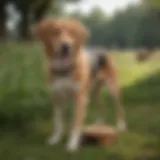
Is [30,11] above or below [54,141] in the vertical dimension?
above

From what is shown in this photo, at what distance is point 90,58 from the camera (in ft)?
3.69

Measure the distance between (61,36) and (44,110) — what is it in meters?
0.20

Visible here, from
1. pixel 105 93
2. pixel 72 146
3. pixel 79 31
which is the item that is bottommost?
pixel 72 146

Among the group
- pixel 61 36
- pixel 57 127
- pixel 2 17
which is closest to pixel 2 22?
pixel 2 17

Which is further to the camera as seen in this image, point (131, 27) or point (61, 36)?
point (131, 27)

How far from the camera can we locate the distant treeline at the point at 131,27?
44.4 inches

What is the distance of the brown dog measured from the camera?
1.05 metres

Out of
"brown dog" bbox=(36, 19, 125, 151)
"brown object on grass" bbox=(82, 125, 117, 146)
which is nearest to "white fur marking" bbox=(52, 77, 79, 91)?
"brown dog" bbox=(36, 19, 125, 151)


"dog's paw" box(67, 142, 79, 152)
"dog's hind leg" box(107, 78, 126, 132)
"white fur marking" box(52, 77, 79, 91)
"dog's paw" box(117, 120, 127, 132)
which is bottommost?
"dog's paw" box(67, 142, 79, 152)

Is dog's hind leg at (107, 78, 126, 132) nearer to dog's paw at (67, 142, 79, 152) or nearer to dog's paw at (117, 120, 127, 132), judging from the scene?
dog's paw at (117, 120, 127, 132)

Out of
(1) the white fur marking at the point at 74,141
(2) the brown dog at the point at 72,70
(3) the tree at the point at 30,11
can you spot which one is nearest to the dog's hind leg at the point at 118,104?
(2) the brown dog at the point at 72,70

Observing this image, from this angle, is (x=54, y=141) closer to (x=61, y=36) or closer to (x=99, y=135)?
(x=99, y=135)

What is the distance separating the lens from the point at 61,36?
105 cm

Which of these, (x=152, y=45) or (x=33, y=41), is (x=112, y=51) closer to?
(x=152, y=45)
